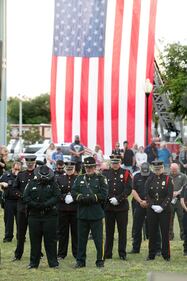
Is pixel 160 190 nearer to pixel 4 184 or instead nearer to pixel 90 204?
pixel 90 204

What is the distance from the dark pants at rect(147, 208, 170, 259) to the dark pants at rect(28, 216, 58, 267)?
2129 millimetres

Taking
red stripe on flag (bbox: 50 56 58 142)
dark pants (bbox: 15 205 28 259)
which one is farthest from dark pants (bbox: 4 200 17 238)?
red stripe on flag (bbox: 50 56 58 142)

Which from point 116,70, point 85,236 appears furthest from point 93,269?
point 116,70

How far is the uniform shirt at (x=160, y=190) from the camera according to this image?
48.8 ft

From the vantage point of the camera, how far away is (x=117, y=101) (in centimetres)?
3188

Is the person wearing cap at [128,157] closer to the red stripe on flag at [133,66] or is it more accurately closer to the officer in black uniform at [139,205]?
the red stripe on flag at [133,66]

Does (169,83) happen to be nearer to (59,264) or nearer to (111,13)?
(111,13)

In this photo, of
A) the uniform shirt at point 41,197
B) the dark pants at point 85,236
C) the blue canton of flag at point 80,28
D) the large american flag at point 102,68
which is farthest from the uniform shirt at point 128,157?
the uniform shirt at point 41,197

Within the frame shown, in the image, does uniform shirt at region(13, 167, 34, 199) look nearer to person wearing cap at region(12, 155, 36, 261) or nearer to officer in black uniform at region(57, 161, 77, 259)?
person wearing cap at region(12, 155, 36, 261)

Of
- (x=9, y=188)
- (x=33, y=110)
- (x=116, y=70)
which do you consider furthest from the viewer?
(x=33, y=110)

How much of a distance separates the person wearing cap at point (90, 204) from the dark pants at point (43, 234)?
19.2 inches

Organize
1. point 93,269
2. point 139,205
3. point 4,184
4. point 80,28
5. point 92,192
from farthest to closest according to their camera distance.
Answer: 1. point 80,28
2. point 139,205
3. point 4,184
4. point 92,192
5. point 93,269

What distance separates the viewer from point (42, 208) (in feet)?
44.3

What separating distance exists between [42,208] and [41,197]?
19cm
